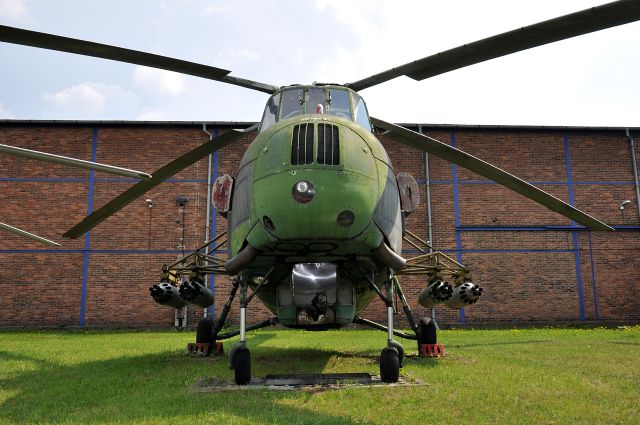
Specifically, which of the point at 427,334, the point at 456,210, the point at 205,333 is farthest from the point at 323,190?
the point at 456,210

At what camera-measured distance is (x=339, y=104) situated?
642 centimetres

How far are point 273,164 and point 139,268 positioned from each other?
15.5m

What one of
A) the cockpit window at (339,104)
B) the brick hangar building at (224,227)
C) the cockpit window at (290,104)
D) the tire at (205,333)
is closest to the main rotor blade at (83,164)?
the cockpit window at (290,104)

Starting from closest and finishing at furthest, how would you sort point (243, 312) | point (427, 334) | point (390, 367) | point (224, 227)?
point (390, 367) → point (243, 312) → point (427, 334) → point (224, 227)

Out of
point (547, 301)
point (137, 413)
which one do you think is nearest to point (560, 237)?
point (547, 301)

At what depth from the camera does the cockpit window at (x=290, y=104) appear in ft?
20.9

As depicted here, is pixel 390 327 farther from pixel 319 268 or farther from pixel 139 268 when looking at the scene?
pixel 139 268

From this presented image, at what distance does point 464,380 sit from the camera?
5445 millimetres

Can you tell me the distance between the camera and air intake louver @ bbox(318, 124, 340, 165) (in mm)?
4656

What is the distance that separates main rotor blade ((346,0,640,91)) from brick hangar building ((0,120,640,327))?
14089 mm

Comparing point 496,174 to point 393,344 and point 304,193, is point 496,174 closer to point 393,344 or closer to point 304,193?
point 393,344

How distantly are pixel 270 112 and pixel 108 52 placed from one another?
6.75ft

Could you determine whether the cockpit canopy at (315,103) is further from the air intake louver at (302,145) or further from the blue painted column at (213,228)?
the blue painted column at (213,228)

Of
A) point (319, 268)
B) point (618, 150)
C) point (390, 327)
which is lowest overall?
point (390, 327)
